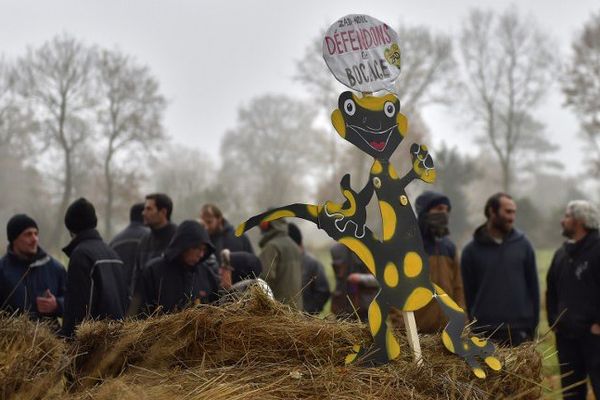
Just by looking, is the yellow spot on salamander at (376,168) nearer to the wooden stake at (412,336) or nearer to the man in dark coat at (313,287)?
the wooden stake at (412,336)

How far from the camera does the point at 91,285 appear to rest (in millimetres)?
4883

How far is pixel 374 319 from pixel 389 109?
94 cm

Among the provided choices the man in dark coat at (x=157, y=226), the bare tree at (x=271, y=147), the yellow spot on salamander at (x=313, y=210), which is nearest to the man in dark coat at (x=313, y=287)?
the man in dark coat at (x=157, y=226)

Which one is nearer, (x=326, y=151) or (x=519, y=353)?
(x=519, y=353)

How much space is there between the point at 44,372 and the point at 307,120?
46714 mm

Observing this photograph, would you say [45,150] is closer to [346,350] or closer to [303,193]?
[303,193]

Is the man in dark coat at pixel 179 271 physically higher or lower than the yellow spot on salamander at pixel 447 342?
higher

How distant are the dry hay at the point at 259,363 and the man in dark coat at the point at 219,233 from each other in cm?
447

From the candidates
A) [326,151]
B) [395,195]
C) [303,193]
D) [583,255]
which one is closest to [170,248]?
[395,195]

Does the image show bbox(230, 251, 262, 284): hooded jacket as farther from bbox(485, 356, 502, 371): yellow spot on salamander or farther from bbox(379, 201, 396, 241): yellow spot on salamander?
bbox(485, 356, 502, 371): yellow spot on salamander

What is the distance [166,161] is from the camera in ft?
168

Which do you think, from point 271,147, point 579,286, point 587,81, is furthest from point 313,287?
point 271,147

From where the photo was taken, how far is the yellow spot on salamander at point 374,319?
311cm

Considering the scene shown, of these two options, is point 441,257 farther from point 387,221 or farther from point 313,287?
point 387,221
